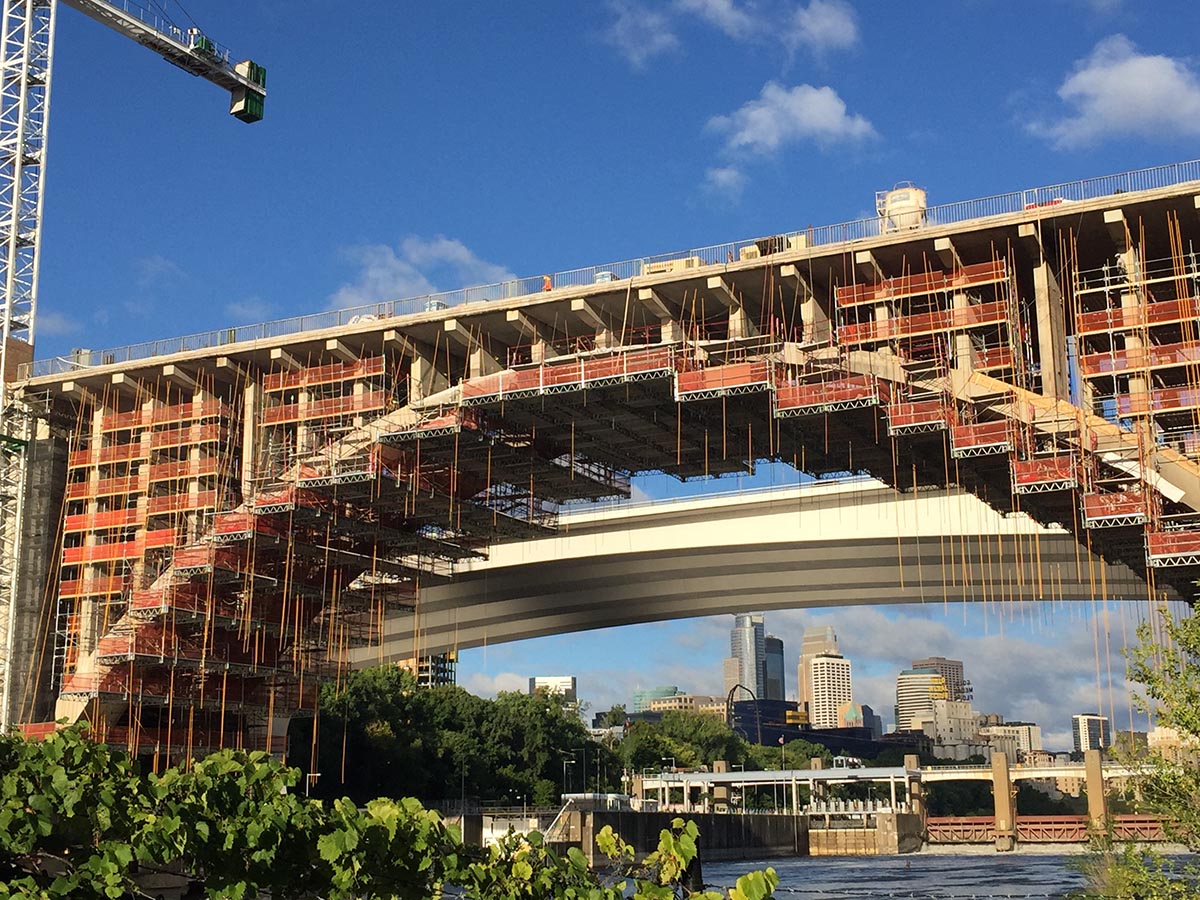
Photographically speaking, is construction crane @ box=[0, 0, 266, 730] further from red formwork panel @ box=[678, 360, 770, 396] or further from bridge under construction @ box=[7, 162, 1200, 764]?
red formwork panel @ box=[678, 360, 770, 396]

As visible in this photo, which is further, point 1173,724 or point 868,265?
point 868,265

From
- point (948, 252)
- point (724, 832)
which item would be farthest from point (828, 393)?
point (724, 832)

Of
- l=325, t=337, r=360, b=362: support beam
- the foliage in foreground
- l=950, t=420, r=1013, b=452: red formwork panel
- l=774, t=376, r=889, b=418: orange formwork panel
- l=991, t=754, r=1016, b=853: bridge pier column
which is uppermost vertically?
l=325, t=337, r=360, b=362: support beam

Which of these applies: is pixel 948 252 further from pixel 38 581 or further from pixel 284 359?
pixel 38 581

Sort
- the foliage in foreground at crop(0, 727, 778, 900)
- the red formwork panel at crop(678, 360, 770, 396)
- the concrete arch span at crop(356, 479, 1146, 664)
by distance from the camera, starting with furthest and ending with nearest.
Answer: the concrete arch span at crop(356, 479, 1146, 664)
the red formwork panel at crop(678, 360, 770, 396)
the foliage in foreground at crop(0, 727, 778, 900)

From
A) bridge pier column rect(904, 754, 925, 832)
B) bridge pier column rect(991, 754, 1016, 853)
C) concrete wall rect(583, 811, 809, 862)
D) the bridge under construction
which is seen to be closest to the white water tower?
the bridge under construction

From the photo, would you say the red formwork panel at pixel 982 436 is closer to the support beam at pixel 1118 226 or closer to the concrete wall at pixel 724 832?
the support beam at pixel 1118 226

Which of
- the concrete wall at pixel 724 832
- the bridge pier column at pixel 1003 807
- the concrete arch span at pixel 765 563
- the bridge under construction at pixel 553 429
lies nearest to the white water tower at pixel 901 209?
the bridge under construction at pixel 553 429

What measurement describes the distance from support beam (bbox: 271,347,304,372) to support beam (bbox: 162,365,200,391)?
6128 millimetres

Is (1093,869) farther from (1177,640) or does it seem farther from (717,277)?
(1177,640)

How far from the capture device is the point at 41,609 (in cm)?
7056

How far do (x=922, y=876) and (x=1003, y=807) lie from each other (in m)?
47.3

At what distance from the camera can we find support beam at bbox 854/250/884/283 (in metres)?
51.5

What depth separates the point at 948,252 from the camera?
5028 centimetres
